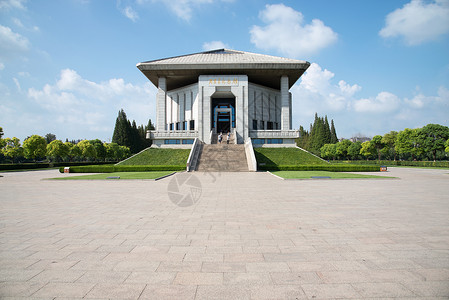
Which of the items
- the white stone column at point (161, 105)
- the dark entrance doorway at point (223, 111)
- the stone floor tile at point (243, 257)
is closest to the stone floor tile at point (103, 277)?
the stone floor tile at point (243, 257)

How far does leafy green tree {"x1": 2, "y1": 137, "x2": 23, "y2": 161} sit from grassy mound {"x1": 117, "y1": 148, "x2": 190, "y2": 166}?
2547 centimetres

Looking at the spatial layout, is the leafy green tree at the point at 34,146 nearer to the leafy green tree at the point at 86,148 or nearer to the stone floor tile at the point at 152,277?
the leafy green tree at the point at 86,148

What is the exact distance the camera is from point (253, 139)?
41969mm

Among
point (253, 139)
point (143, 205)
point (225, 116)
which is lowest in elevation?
point (143, 205)

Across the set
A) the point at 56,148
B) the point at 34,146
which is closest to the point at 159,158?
the point at 34,146

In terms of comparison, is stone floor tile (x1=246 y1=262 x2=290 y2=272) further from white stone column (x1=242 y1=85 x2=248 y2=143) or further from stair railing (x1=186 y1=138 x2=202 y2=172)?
white stone column (x1=242 y1=85 x2=248 y2=143)

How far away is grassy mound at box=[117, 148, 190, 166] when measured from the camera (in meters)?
31.6

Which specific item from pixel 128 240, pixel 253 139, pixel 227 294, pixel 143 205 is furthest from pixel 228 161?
pixel 227 294

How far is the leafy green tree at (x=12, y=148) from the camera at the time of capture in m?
42.1

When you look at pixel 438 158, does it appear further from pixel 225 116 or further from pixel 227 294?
pixel 227 294

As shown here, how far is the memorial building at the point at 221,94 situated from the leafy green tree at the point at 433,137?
29226 mm

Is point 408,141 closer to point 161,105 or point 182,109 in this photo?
point 182,109

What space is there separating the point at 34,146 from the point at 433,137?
78790 millimetres

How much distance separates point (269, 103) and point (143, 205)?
45823 mm
